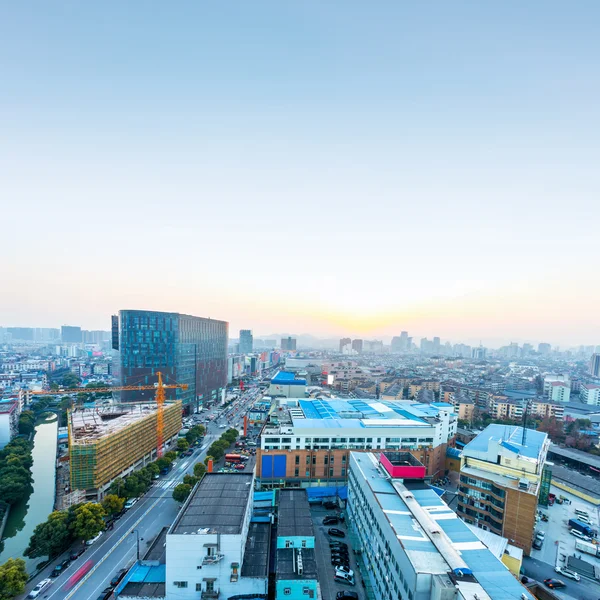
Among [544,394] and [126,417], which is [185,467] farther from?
[544,394]

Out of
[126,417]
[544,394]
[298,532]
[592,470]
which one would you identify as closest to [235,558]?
[298,532]

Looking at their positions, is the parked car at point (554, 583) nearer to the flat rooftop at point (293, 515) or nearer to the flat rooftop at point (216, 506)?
the flat rooftop at point (293, 515)

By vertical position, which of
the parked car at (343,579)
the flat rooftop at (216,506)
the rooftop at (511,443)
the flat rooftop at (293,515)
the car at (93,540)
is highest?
the rooftop at (511,443)

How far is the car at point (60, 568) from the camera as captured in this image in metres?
19.2

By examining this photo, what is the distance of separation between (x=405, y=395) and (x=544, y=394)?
3892cm

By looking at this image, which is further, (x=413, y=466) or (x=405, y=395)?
(x=405, y=395)

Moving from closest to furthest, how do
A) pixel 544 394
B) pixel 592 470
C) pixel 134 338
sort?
pixel 592 470
pixel 134 338
pixel 544 394

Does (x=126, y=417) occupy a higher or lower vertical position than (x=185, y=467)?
higher

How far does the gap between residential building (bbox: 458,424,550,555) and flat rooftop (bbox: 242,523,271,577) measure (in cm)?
1424

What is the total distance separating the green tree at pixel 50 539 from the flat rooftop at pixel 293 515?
42.8 ft

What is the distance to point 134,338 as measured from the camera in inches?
2045

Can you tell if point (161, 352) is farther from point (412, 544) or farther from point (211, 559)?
point (412, 544)

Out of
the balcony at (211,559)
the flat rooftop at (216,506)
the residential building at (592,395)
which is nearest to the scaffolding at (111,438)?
the flat rooftop at (216,506)

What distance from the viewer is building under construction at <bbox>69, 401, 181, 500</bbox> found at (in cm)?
2677
